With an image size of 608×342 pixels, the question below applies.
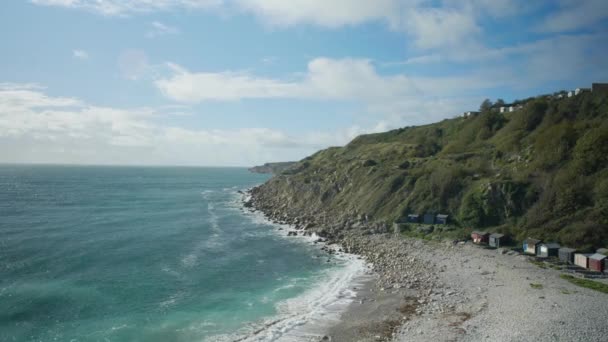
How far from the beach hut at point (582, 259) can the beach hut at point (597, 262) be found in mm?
386

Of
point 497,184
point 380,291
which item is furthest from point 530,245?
point 380,291

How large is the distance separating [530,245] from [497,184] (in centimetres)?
1529

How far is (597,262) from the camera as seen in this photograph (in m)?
39.5

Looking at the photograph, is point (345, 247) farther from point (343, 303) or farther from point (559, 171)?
point (559, 171)

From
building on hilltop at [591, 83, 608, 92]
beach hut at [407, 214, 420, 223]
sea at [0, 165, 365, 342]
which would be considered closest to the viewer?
sea at [0, 165, 365, 342]

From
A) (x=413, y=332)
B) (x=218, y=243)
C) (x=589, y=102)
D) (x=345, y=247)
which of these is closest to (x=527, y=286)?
(x=413, y=332)

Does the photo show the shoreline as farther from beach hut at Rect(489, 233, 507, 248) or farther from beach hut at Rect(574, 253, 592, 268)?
beach hut at Rect(574, 253, 592, 268)

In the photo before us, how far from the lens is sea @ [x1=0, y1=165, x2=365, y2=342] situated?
1198 inches

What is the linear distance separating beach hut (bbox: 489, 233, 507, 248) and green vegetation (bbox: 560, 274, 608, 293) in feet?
41.0

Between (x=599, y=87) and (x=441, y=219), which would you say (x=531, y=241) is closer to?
(x=441, y=219)

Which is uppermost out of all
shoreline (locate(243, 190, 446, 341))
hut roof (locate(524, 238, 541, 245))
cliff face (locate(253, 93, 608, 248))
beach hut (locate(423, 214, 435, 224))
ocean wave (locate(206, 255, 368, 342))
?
cliff face (locate(253, 93, 608, 248))

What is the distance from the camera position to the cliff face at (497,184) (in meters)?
52.0

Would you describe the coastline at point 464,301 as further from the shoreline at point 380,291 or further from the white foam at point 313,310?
the white foam at point 313,310

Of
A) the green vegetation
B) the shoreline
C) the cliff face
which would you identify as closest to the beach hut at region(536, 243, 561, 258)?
the cliff face
